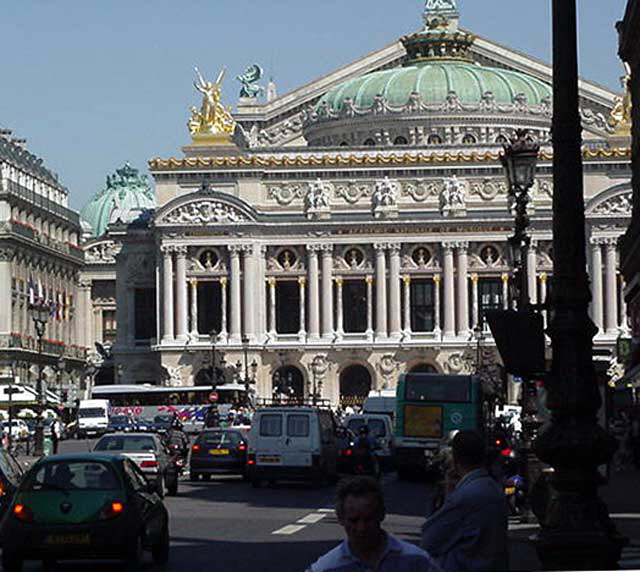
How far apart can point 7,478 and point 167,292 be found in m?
117

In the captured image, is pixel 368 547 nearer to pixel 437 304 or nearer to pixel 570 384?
pixel 570 384

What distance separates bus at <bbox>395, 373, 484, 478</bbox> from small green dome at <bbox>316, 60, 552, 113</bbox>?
97.8m

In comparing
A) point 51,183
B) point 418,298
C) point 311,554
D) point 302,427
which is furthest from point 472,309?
point 311,554

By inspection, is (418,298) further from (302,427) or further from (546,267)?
(302,427)

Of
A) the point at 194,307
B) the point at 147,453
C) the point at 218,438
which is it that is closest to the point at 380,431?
the point at 218,438

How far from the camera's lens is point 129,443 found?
4881 centimetres

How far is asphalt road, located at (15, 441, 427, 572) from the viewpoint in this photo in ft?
95.7

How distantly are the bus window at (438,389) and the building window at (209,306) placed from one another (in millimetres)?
87617

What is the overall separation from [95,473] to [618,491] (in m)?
24.5

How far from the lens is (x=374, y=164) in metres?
151

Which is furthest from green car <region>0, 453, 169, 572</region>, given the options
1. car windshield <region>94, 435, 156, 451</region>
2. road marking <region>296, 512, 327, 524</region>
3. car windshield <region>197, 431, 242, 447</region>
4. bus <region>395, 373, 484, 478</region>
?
bus <region>395, 373, 484, 478</region>

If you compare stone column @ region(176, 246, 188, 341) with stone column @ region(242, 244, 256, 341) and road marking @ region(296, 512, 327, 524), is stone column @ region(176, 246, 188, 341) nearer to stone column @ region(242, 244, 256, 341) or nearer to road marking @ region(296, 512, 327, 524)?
stone column @ region(242, 244, 256, 341)

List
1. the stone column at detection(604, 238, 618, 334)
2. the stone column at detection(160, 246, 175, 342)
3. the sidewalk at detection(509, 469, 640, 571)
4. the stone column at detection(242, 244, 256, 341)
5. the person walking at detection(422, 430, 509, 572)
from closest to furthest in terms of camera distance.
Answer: the person walking at detection(422, 430, 509, 572)
the sidewalk at detection(509, 469, 640, 571)
the stone column at detection(604, 238, 618, 334)
the stone column at detection(160, 246, 175, 342)
the stone column at detection(242, 244, 256, 341)

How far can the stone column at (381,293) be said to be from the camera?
149750 mm
